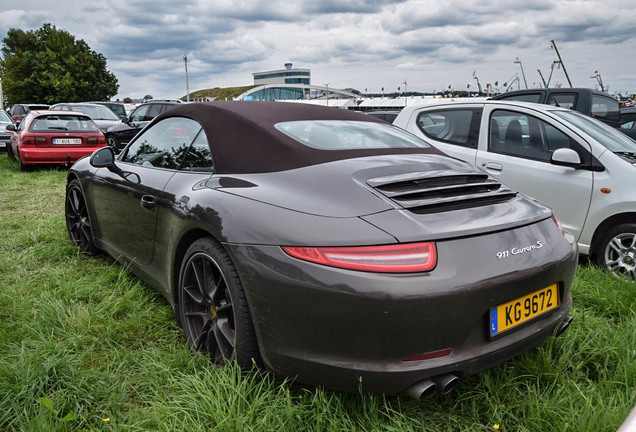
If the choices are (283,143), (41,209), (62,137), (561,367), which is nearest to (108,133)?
(62,137)

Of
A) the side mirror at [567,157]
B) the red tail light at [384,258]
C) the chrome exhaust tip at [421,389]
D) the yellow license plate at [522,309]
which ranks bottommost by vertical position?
the chrome exhaust tip at [421,389]

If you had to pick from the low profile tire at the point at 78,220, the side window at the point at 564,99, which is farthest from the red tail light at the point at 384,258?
the side window at the point at 564,99

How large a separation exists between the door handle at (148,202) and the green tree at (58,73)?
53280mm

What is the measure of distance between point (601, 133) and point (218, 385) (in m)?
4.01

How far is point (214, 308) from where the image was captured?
Result: 2.23m

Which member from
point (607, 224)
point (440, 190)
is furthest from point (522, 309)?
point (607, 224)

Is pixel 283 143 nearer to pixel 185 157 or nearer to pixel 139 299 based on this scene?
pixel 185 157

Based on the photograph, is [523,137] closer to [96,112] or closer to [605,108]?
[605,108]

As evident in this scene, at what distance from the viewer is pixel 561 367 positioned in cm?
227

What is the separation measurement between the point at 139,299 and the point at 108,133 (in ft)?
40.9

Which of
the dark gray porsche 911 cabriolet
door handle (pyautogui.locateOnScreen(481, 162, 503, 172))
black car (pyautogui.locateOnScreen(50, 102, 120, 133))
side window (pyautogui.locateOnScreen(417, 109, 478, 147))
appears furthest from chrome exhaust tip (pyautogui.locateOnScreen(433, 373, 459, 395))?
black car (pyautogui.locateOnScreen(50, 102, 120, 133))

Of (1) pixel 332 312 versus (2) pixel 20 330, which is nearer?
(1) pixel 332 312

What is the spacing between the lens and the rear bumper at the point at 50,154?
9.78 m

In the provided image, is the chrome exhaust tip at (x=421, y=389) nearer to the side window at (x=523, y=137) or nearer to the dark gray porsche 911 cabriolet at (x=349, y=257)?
the dark gray porsche 911 cabriolet at (x=349, y=257)
